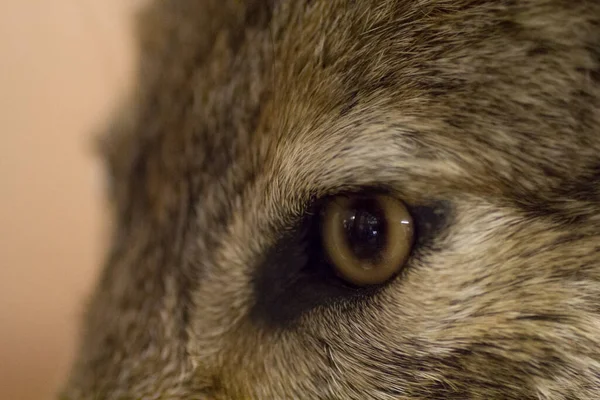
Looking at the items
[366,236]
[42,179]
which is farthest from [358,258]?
[42,179]

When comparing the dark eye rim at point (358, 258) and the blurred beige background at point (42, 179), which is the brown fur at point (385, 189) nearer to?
the dark eye rim at point (358, 258)

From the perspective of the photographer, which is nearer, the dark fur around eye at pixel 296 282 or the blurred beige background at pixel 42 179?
the dark fur around eye at pixel 296 282

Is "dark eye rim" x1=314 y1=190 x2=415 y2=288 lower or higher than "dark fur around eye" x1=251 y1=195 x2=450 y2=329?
higher

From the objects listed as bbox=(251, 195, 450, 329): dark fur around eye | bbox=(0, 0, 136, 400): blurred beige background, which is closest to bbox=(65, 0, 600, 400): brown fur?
bbox=(251, 195, 450, 329): dark fur around eye

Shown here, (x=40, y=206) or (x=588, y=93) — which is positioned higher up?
(x=588, y=93)

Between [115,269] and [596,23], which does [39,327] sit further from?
[596,23]

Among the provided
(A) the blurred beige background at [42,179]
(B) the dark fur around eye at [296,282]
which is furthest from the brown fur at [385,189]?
(A) the blurred beige background at [42,179]

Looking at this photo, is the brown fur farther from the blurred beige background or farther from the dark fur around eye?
the blurred beige background

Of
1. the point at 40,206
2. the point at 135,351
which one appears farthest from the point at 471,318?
the point at 40,206
